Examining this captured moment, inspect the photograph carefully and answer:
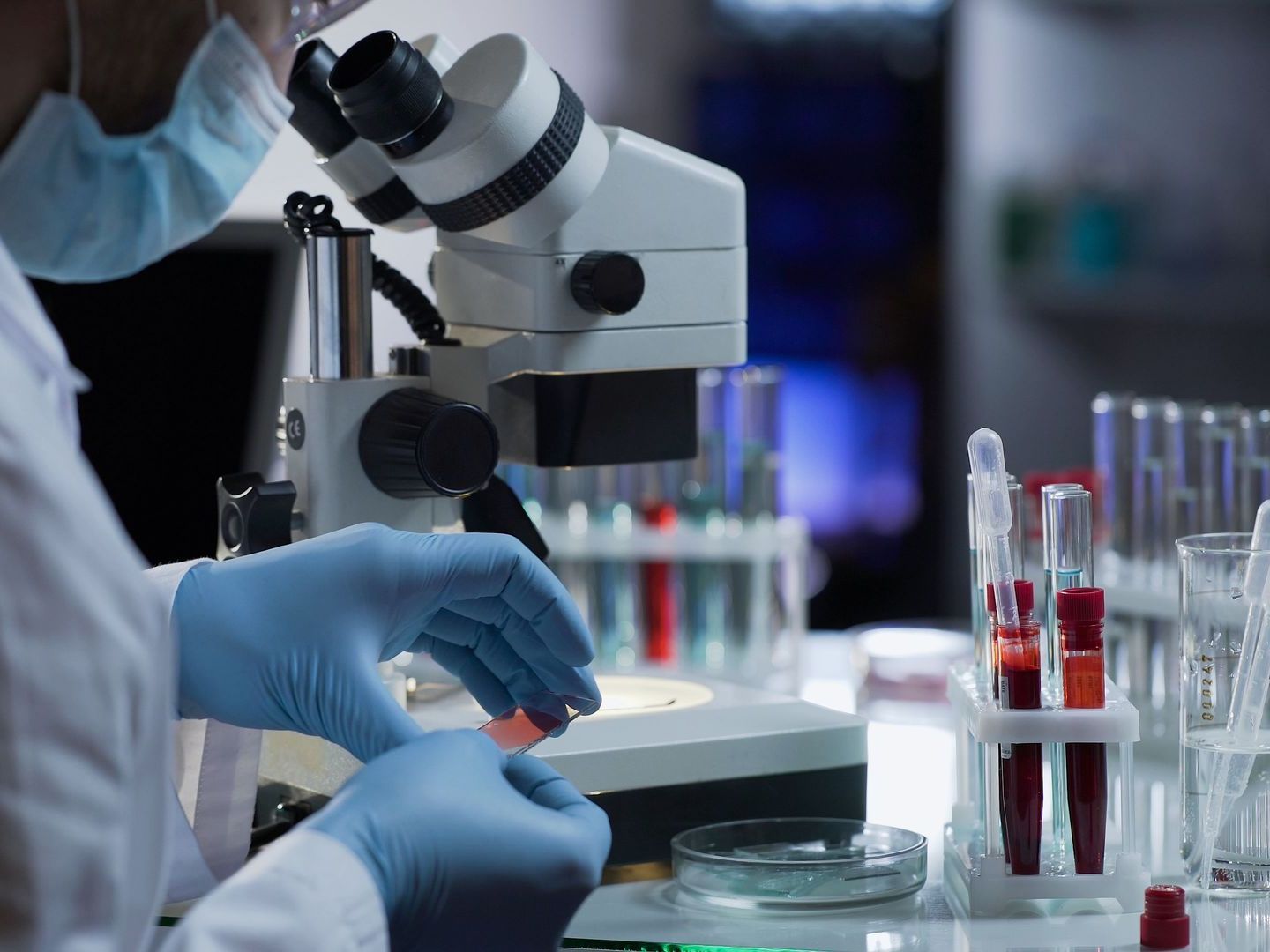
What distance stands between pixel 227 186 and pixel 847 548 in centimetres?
227

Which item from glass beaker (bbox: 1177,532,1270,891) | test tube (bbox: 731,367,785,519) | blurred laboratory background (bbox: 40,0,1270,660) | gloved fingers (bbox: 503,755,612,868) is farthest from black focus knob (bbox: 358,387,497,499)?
blurred laboratory background (bbox: 40,0,1270,660)

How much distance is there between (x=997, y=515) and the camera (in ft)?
3.02

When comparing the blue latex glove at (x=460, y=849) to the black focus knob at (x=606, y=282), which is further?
the black focus knob at (x=606, y=282)

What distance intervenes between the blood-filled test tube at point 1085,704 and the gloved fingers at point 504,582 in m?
0.29

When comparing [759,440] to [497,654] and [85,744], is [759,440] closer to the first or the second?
[497,654]

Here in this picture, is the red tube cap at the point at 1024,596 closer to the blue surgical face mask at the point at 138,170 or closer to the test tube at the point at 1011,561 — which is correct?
the test tube at the point at 1011,561

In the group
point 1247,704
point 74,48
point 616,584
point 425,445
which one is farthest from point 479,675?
point 616,584

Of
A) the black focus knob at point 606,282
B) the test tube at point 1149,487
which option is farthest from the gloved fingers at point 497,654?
the test tube at point 1149,487

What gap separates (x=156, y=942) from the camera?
83 centimetres

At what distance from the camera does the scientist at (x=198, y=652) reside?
618mm

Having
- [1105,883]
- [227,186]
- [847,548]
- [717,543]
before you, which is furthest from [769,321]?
[1105,883]

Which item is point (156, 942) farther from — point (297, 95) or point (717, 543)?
point (717, 543)

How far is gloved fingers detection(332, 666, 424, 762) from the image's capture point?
0.86 metres

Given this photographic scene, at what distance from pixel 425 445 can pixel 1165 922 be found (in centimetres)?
53
